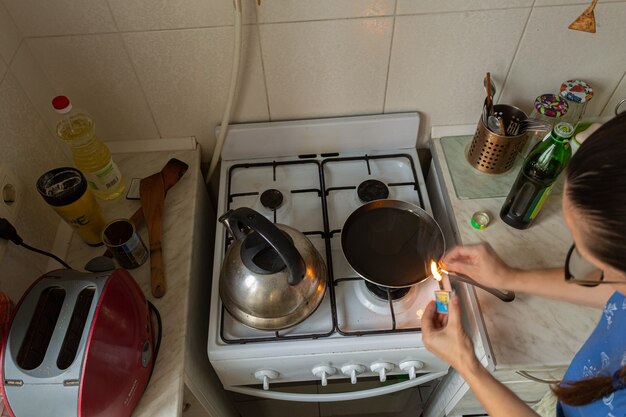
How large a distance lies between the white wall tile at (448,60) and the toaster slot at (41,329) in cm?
84

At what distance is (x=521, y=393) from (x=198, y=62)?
3.42 ft

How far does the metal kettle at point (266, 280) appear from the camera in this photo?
78cm

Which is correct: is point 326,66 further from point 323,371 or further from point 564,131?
point 323,371

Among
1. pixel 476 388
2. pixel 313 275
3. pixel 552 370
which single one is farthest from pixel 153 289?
pixel 552 370

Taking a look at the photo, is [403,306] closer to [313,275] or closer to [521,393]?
[313,275]

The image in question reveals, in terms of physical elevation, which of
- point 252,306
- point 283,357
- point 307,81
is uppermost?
point 307,81

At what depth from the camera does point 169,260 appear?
3.07ft

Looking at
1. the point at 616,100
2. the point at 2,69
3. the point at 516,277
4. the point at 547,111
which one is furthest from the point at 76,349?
the point at 616,100

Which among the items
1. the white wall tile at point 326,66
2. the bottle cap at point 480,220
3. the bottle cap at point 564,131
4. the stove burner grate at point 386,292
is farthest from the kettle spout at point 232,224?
the bottle cap at point 564,131

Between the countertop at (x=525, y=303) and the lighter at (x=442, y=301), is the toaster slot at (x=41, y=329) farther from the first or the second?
the countertop at (x=525, y=303)

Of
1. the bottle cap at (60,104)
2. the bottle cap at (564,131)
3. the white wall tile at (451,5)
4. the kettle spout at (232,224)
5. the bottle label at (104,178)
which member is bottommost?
the bottle label at (104,178)

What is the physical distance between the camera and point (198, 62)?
968 mm

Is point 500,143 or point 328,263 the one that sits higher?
point 500,143

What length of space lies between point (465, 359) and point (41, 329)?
703mm
